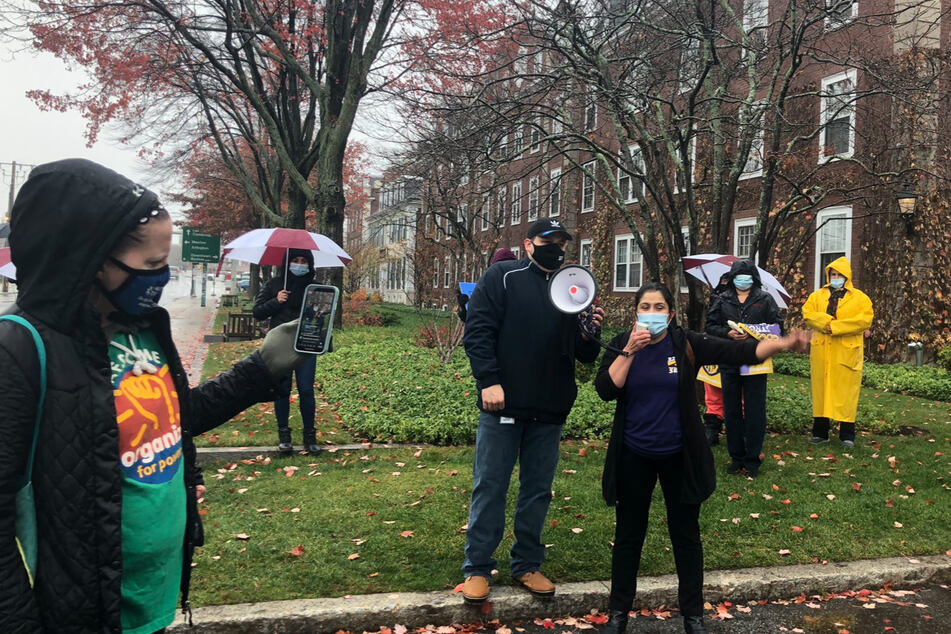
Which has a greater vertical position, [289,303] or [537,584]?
[289,303]

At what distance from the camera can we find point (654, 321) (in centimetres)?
359

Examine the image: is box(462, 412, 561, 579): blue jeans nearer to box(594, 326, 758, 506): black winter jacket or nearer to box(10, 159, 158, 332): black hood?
box(594, 326, 758, 506): black winter jacket

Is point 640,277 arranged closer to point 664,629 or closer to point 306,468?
point 306,468

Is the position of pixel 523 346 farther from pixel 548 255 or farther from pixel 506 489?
pixel 506 489

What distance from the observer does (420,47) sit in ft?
53.7

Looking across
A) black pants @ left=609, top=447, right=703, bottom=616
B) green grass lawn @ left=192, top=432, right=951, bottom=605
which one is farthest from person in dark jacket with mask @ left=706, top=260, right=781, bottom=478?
black pants @ left=609, top=447, right=703, bottom=616

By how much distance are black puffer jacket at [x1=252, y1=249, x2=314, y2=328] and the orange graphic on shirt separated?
4629mm

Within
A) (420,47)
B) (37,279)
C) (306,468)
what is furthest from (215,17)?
(37,279)

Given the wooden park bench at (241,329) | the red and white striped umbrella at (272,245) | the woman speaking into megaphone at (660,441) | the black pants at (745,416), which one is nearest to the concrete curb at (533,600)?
the woman speaking into megaphone at (660,441)

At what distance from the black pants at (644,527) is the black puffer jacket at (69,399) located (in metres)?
2.59

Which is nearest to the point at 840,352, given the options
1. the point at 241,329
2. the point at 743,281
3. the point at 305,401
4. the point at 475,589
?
the point at 743,281

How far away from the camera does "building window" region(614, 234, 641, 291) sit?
84.0ft

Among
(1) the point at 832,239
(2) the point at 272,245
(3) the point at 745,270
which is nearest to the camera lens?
(2) the point at 272,245

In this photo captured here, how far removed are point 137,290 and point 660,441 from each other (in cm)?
266
